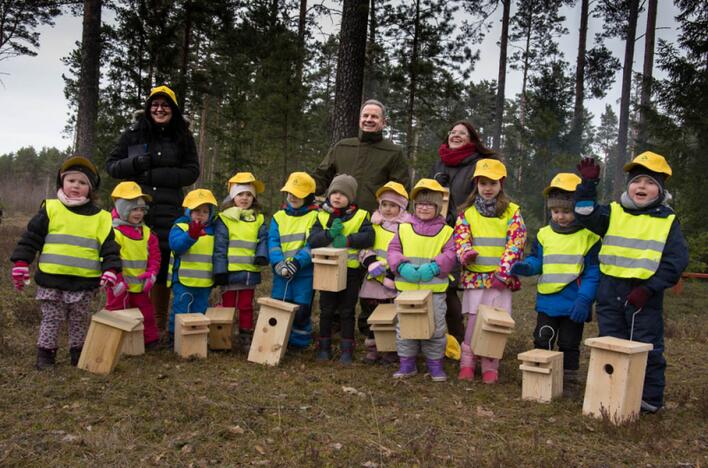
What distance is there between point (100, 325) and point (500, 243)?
389 cm

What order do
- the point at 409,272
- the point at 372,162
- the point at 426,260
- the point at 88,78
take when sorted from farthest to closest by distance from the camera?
the point at 88,78, the point at 372,162, the point at 426,260, the point at 409,272

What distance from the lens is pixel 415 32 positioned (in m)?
17.8

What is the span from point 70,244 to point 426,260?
338cm

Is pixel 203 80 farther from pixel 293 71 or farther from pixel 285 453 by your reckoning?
pixel 285 453

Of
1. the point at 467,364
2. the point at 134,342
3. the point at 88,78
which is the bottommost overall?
the point at 134,342

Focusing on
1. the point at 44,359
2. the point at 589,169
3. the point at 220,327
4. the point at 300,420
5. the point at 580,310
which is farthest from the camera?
the point at 220,327

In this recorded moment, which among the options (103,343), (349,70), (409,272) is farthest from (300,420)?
(349,70)

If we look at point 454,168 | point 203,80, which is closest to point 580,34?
point 203,80

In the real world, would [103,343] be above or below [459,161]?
below

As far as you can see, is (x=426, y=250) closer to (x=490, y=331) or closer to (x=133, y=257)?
(x=490, y=331)

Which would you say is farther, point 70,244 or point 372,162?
point 372,162

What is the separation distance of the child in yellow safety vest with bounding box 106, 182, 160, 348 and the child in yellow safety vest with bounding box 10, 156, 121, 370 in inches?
17.9

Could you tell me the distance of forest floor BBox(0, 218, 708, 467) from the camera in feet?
11.9

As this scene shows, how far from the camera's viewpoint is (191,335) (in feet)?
19.0
